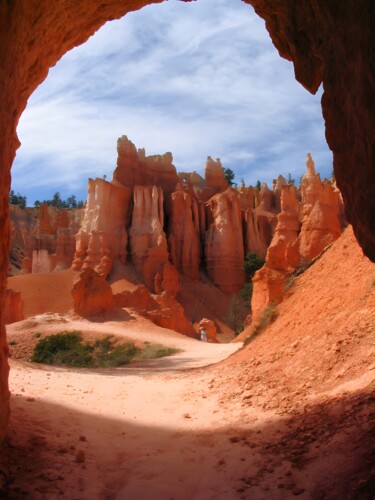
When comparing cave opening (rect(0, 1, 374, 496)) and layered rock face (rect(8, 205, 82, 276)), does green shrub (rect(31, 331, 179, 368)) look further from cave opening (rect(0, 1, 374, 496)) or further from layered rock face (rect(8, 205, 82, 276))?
layered rock face (rect(8, 205, 82, 276))

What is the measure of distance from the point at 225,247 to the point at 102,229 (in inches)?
481

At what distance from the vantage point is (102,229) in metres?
41.7

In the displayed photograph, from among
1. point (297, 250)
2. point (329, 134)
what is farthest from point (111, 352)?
point (329, 134)

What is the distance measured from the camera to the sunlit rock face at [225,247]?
4609 centimetres

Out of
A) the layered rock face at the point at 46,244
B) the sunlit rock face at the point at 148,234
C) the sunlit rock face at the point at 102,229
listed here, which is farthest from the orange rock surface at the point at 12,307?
the layered rock face at the point at 46,244

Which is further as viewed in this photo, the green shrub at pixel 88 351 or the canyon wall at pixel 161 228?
the canyon wall at pixel 161 228

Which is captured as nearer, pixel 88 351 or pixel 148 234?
pixel 88 351

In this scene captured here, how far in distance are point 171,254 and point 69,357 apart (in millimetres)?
23851

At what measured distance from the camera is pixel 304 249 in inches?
795

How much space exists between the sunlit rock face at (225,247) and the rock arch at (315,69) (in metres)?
39.5

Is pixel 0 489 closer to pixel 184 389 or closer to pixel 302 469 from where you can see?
pixel 302 469

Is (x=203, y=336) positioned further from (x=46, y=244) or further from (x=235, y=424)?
(x=46, y=244)

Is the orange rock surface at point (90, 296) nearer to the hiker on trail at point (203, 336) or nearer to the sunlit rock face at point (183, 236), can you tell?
the hiker on trail at point (203, 336)

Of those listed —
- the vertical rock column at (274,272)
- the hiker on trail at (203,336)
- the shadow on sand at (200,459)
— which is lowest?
the hiker on trail at (203,336)
